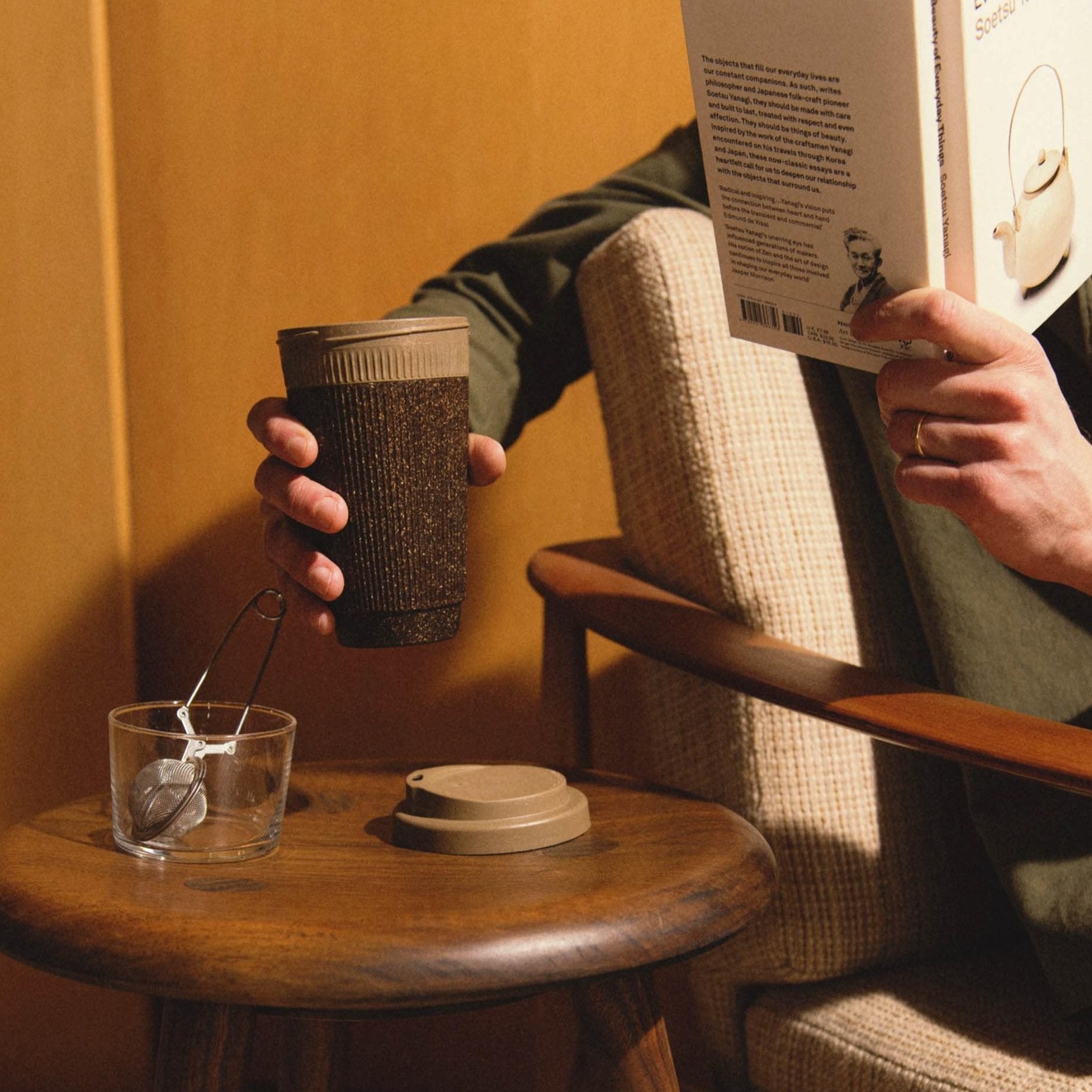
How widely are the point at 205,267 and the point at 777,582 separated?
62cm

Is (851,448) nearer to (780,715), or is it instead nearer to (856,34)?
(780,715)

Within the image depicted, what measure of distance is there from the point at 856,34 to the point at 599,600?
1.35 ft

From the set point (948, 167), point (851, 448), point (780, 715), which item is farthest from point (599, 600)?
point (948, 167)

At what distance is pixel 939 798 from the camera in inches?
34.1

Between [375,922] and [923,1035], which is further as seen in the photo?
[923,1035]

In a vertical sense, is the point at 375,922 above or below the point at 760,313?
below

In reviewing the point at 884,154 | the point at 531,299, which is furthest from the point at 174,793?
the point at 531,299

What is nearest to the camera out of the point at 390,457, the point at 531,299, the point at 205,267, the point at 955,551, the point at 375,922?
the point at 375,922

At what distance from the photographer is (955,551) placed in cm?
85

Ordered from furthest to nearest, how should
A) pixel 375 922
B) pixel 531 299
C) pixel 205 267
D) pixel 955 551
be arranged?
pixel 205 267 < pixel 531 299 < pixel 955 551 < pixel 375 922

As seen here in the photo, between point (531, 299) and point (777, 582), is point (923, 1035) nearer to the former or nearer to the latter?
point (777, 582)

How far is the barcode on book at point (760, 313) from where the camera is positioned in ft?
2.15

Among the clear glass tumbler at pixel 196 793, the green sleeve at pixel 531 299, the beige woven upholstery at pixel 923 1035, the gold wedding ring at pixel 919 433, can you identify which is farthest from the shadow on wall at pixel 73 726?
the gold wedding ring at pixel 919 433

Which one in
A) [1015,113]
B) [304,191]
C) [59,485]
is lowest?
[59,485]
